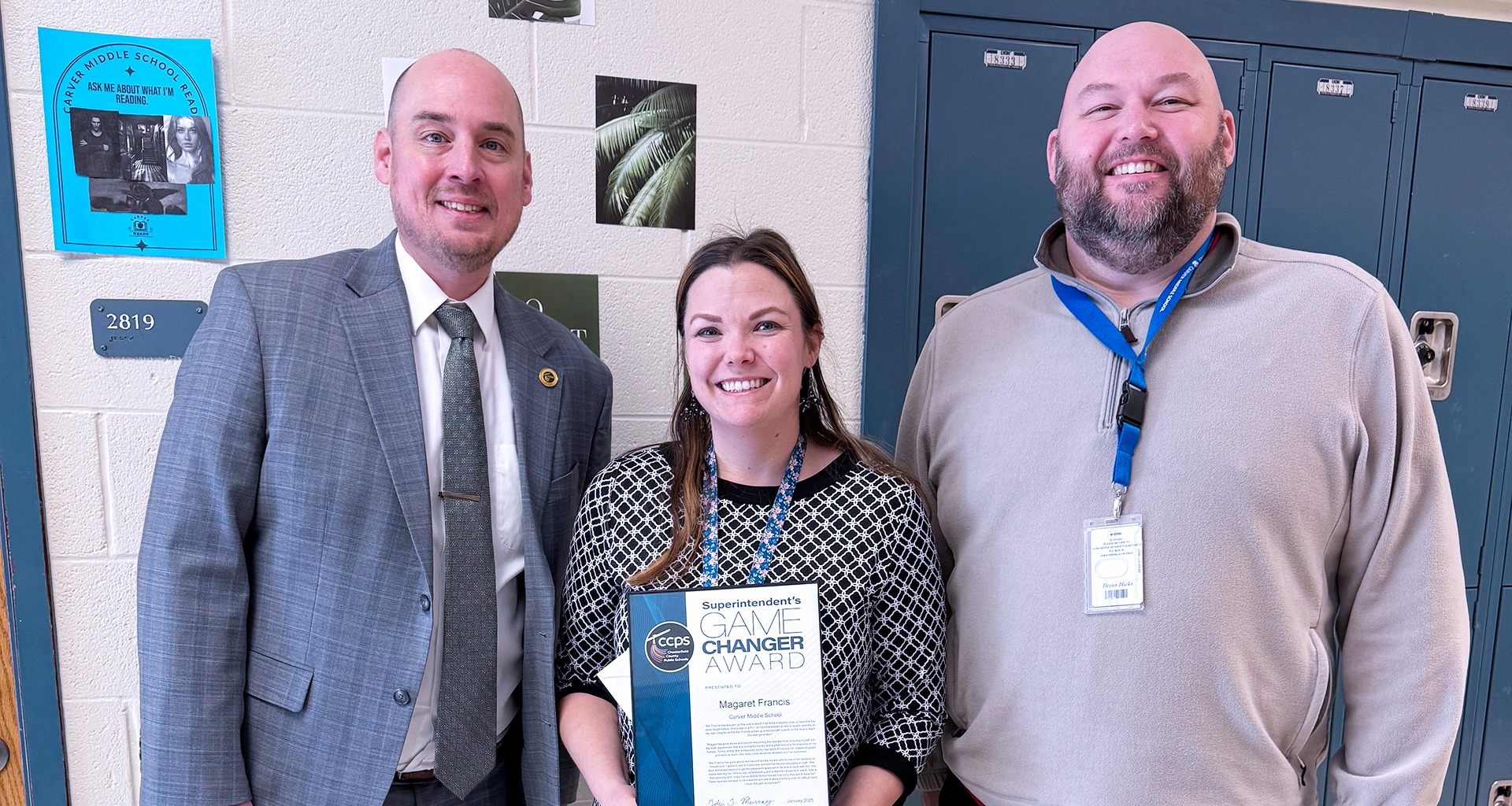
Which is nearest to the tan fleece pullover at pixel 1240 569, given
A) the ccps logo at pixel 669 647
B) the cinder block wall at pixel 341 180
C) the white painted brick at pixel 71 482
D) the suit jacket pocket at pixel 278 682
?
the ccps logo at pixel 669 647

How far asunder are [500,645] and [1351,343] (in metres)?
1.57

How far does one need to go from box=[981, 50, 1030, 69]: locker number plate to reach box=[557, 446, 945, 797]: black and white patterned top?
1.26 m

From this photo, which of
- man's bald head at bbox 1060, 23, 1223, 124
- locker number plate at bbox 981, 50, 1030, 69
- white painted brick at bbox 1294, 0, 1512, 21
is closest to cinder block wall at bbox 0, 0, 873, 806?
locker number plate at bbox 981, 50, 1030, 69

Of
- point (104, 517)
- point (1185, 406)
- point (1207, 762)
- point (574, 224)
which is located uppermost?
point (574, 224)

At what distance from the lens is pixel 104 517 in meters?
1.70

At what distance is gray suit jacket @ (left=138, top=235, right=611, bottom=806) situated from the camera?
3.82 ft

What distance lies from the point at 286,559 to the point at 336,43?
117 cm

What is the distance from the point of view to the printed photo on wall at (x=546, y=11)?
1749mm

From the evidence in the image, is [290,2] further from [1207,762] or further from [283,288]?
[1207,762]

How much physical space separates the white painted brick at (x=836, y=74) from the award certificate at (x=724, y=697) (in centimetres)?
128

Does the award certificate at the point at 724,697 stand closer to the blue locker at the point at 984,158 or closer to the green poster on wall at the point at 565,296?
the green poster on wall at the point at 565,296

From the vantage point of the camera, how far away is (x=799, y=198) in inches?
76.0

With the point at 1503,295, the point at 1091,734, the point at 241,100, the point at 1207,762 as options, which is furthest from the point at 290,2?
the point at 1503,295

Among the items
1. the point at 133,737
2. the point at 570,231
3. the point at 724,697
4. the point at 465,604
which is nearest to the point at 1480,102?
the point at 570,231
